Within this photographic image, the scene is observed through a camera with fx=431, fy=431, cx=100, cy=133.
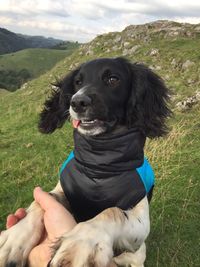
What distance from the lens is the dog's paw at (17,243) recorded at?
4020mm

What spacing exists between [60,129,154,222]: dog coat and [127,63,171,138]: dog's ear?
0.22 m

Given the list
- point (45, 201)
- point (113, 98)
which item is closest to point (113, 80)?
point (113, 98)

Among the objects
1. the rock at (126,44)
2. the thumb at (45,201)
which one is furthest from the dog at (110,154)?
the rock at (126,44)

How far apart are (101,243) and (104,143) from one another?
1822 mm

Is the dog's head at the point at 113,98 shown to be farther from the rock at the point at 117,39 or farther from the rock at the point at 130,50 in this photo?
the rock at the point at 117,39

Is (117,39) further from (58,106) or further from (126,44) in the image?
(58,106)

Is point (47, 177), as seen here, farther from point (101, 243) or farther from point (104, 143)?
point (101, 243)

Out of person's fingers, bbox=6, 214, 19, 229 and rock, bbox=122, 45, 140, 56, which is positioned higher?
person's fingers, bbox=6, 214, 19, 229

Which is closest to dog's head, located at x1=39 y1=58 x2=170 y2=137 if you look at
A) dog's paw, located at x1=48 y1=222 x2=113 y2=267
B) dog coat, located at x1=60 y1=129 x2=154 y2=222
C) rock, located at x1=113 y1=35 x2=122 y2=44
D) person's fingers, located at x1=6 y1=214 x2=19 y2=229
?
dog coat, located at x1=60 y1=129 x2=154 y2=222

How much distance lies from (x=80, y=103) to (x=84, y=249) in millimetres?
1704

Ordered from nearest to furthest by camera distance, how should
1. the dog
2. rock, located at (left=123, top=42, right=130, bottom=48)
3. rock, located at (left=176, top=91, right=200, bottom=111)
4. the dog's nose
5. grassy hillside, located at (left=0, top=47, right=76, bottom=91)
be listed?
the dog < the dog's nose < rock, located at (left=176, top=91, right=200, bottom=111) < rock, located at (left=123, top=42, right=130, bottom=48) < grassy hillside, located at (left=0, top=47, right=76, bottom=91)

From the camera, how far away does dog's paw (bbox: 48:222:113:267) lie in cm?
327

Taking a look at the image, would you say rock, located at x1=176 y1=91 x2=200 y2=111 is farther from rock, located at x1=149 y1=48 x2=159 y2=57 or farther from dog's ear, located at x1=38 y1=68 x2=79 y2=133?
rock, located at x1=149 y1=48 x2=159 y2=57

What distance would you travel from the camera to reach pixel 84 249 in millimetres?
3332
